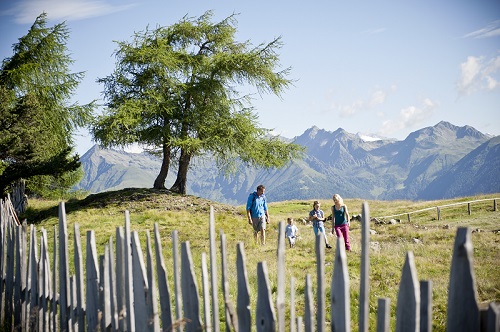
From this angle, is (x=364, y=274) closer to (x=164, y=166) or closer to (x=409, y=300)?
(x=409, y=300)

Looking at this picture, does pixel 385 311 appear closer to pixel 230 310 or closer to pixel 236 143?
pixel 230 310

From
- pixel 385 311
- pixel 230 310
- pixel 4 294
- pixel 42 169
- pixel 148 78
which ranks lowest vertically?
pixel 4 294

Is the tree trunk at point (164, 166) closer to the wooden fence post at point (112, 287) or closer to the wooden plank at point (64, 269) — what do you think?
the wooden plank at point (64, 269)

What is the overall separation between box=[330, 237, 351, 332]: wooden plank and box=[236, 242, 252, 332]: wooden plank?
1.82 ft

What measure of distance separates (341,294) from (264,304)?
0.52m

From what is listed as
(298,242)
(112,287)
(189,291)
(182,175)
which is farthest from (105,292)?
(182,175)

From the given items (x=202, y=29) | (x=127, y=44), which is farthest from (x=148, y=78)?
(x=202, y=29)

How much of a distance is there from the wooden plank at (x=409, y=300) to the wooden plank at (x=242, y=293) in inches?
35.2

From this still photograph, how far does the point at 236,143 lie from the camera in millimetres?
21281

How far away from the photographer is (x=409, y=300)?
5.95ft

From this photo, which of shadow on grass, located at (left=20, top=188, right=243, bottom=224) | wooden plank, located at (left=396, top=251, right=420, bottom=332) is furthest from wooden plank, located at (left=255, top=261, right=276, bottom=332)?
shadow on grass, located at (left=20, top=188, right=243, bottom=224)

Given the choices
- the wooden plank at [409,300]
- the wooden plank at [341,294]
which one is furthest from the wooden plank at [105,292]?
the wooden plank at [409,300]

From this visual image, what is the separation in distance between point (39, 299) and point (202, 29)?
20860mm

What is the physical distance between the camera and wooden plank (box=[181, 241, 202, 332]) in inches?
103
